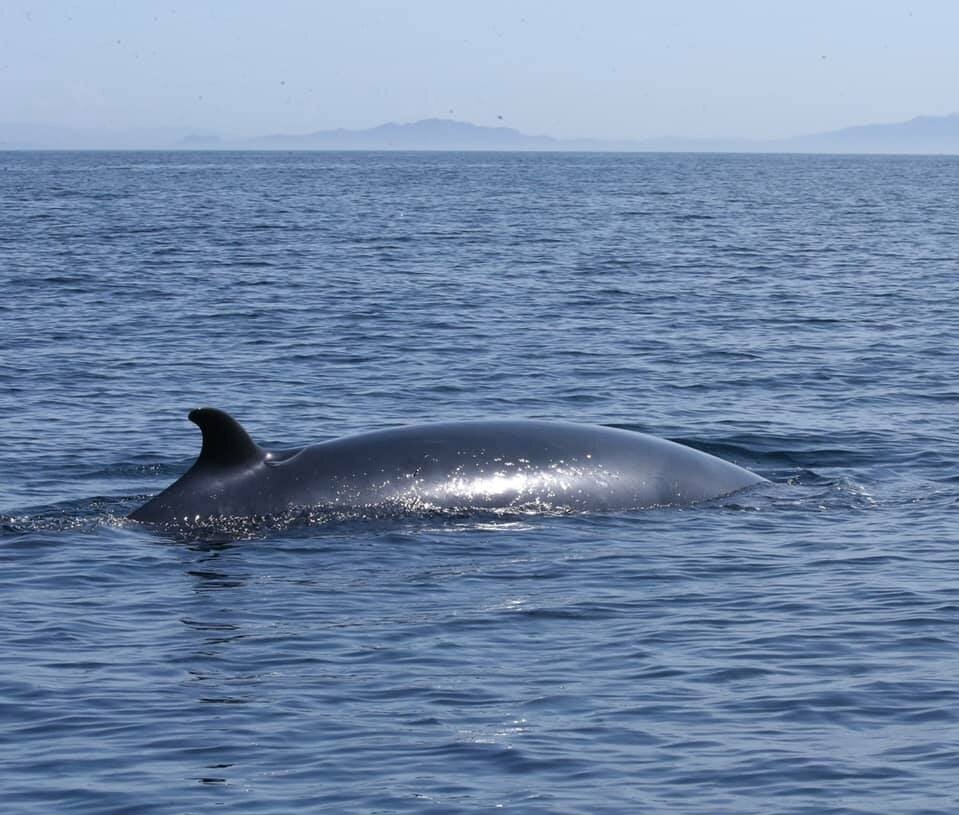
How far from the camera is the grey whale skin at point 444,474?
14.6 metres

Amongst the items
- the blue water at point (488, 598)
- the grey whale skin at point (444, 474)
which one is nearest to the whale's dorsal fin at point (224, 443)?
the grey whale skin at point (444, 474)

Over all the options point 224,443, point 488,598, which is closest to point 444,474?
point 224,443

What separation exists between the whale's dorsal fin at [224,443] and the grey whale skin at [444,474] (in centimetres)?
1

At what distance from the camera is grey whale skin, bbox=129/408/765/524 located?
1462 centimetres

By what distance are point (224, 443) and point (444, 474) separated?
1955 mm

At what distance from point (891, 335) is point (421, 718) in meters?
23.3


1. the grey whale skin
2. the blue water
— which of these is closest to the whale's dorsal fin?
the grey whale skin

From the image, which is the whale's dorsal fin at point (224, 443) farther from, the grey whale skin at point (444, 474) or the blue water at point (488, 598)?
the blue water at point (488, 598)

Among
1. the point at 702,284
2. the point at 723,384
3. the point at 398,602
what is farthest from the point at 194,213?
the point at 398,602

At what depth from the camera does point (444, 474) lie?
49.7 feet

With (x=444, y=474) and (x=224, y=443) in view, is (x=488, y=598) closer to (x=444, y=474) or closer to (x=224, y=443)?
(x=444, y=474)

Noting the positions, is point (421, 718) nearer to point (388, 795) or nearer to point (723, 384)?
point (388, 795)

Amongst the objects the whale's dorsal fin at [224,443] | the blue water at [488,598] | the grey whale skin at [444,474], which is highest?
the whale's dorsal fin at [224,443]

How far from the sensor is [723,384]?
25.4 m
